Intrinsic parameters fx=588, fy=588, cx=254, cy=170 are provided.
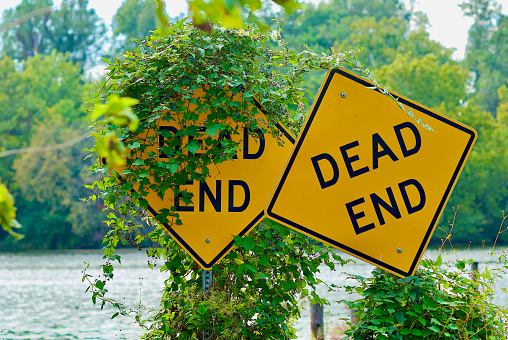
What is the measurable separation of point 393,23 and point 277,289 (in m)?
49.5

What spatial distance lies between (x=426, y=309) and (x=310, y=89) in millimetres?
29346

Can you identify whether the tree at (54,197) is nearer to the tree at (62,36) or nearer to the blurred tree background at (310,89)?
the blurred tree background at (310,89)

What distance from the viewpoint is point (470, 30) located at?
176 feet

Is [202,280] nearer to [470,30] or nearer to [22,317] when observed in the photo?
[22,317]

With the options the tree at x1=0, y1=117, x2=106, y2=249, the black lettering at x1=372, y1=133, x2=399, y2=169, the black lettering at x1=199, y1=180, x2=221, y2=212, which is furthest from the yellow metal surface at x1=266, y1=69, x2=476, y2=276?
the tree at x1=0, y1=117, x2=106, y2=249

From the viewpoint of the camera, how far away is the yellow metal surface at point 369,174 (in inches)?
148

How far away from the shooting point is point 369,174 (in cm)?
378

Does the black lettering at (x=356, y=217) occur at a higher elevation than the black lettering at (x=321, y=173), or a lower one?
lower

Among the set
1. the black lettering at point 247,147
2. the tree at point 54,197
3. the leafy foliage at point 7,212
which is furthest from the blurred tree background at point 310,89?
the leafy foliage at point 7,212

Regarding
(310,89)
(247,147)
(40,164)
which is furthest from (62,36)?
(247,147)

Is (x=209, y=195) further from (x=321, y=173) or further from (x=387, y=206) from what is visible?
(x=387, y=206)

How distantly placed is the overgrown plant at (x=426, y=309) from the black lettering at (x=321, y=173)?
0.66 m

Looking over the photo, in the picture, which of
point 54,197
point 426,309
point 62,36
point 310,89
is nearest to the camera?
point 426,309

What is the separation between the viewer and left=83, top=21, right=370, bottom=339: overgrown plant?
4.00m
